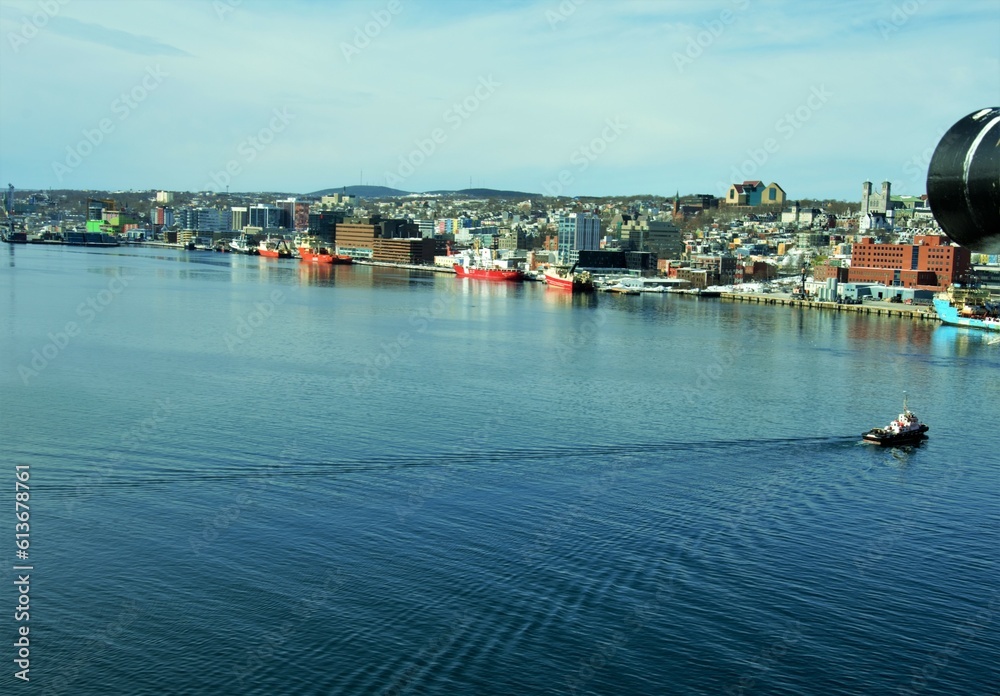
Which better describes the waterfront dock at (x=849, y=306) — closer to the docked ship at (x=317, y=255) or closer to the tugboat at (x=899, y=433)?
the tugboat at (x=899, y=433)

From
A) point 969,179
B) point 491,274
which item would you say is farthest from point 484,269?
point 969,179

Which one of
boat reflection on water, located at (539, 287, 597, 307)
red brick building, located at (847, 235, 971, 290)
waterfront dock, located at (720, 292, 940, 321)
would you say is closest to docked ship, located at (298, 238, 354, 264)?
boat reflection on water, located at (539, 287, 597, 307)

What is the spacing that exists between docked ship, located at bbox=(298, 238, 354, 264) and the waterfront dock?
64.7 ft

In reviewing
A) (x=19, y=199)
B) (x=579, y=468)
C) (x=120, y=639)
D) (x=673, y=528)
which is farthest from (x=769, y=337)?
(x=19, y=199)

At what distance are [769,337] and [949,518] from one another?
11.0 m

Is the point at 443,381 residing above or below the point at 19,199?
below

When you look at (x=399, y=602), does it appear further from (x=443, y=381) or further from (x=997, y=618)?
(x=443, y=381)

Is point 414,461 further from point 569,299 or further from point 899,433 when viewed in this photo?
point 569,299

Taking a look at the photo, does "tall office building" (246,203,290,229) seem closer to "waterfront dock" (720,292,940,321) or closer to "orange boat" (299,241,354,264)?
"orange boat" (299,241,354,264)

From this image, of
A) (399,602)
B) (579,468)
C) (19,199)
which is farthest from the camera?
(19,199)

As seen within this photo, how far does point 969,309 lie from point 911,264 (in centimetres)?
720

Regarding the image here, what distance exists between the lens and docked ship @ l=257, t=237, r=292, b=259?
152 feet

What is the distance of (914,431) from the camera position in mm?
8523

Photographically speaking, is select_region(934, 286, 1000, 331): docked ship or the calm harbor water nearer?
the calm harbor water
